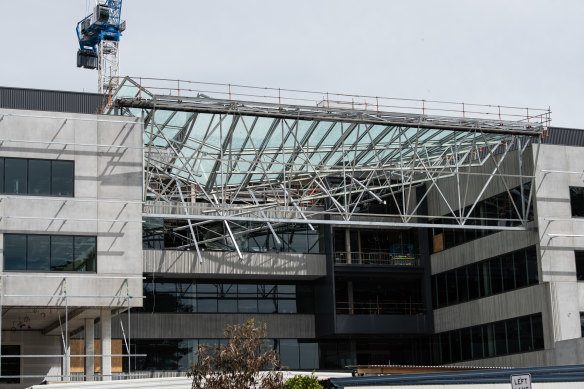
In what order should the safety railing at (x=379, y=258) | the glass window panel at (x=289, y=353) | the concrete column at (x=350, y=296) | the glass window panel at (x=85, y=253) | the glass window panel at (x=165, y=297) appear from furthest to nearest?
1. the safety railing at (x=379, y=258)
2. the concrete column at (x=350, y=296)
3. the glass window panel at (x=289, y=353)
4. the glass window panel at (x=165, y=297)
5. the glass window panel at (x=85, y=253)

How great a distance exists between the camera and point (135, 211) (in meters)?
42.8

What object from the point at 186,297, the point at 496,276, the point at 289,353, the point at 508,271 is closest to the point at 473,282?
the point at 496,276

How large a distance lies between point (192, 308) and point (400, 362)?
1429cm

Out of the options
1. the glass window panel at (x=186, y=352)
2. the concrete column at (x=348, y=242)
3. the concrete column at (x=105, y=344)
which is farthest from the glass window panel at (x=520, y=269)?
the concrete column at (x=105, y=344)

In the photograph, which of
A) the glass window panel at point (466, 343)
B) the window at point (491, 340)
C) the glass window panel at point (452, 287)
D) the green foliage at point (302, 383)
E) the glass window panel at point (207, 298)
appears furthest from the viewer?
the glass window panel at point (207, 298)

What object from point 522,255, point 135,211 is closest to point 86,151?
point 135,211

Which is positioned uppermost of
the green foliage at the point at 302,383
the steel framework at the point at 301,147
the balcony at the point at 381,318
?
the steel framework at the point at 301,147

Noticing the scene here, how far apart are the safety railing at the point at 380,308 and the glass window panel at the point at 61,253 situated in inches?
883

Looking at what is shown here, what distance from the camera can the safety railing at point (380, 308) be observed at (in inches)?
2340

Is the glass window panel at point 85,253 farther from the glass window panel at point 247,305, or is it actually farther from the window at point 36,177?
the glass window panel at point 247,305

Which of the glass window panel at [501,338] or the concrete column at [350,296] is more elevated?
A: the concrete column at [350,296]

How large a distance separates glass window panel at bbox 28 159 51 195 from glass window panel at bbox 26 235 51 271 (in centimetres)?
213

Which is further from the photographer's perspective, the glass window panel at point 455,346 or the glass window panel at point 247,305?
the glass window panel at point 247,305

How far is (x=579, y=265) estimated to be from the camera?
49.6 m
